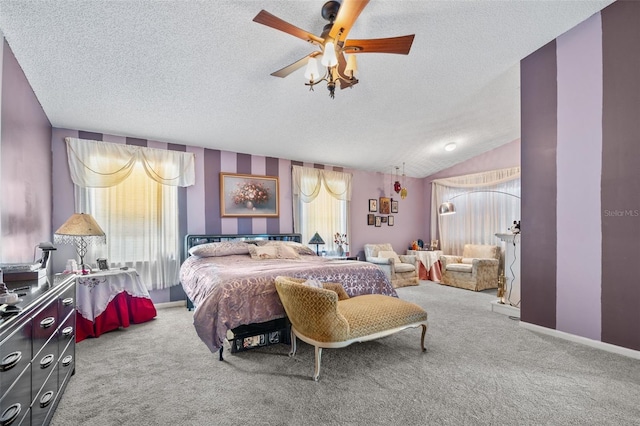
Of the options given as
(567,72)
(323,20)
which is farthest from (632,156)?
(323,20)

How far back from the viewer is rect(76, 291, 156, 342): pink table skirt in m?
3.25

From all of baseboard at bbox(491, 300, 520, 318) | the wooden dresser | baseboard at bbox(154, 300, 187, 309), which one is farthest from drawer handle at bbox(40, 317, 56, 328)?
baseboard at bbox(491, 300, 520, 318)

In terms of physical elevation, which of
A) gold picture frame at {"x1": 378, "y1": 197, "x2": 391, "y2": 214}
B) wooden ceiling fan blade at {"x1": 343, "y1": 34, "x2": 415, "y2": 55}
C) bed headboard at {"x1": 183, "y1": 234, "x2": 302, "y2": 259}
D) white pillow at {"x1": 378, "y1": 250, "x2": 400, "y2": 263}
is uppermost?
wooden ceiling fan blade at {"x1": 343, "y1": 34, "x2": 415, "y2": 55}

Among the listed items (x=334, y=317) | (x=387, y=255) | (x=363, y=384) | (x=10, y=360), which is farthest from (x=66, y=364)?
(x=387, y=255)

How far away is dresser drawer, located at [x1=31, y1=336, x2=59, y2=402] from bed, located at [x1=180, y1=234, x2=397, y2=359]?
93cm

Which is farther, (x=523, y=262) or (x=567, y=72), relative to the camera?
(x=523, y=262)

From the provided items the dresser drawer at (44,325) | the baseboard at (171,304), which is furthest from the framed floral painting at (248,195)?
the dresser drawer at (44,325)

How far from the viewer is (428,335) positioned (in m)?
3.33

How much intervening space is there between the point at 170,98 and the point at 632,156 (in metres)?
4.76

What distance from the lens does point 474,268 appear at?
18.7ft

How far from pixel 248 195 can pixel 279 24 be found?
358cm

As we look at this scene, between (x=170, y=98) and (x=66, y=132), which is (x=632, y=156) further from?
(x=66, y=132)

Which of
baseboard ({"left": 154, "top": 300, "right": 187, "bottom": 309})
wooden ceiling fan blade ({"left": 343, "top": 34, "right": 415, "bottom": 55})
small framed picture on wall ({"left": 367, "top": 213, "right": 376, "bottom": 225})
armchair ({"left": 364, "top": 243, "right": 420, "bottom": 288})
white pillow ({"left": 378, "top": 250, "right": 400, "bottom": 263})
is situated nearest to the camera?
wooden ceiling fan blade ({"left": 343, "top": 34, "right": 415, "bottom": 55})

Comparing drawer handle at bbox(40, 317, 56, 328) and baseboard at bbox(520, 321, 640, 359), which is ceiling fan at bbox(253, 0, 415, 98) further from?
baseboard at bbox(520, 321, 640, 359)
